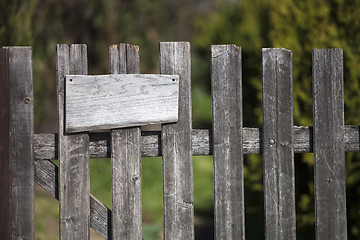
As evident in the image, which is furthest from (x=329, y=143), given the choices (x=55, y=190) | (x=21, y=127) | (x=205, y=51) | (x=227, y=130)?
(x=205, y=51)

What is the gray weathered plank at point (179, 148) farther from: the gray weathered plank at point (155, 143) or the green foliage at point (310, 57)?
the green foliage at point (310, 57)

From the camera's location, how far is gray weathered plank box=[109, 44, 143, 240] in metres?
2.63

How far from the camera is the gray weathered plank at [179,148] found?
8.71ft

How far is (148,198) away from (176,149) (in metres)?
4.44

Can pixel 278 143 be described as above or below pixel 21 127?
below

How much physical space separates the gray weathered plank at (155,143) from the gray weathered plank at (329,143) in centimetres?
8

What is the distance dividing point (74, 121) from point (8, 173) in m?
0.46

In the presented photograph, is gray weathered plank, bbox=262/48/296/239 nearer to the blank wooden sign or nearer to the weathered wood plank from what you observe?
the blank wooden sign

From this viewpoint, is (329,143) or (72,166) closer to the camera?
(72,166)

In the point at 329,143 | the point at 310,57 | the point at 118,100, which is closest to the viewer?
the point at 118,100

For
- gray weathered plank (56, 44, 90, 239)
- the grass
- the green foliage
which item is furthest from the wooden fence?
the grass

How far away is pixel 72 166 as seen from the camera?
2617mm

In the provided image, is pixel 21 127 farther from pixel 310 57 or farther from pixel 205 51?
pixel 205 51

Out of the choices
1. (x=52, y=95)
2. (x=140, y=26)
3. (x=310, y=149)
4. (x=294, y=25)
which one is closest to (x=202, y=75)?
(x=140, y=26)
